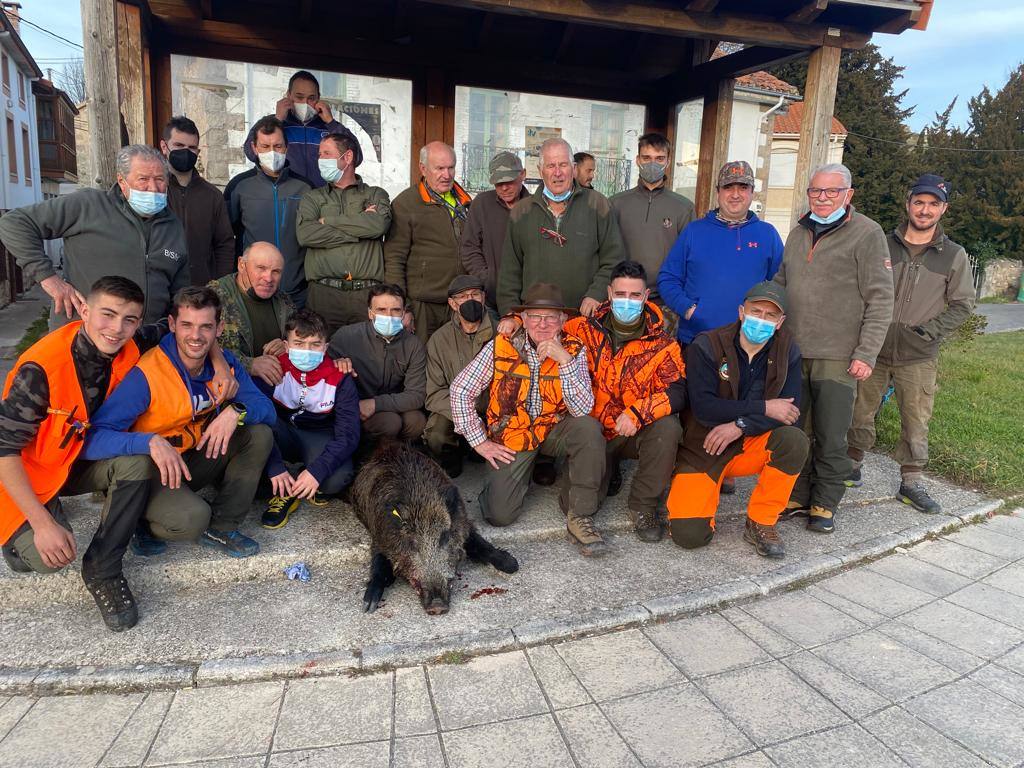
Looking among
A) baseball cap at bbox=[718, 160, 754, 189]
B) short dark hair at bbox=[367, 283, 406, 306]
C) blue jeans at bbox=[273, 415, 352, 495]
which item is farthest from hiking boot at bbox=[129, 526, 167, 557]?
baseball cap at bbox=[718, 160, 754, 189]

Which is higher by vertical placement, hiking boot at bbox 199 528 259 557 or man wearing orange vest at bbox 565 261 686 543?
man wearing orange vest at bbox 565 261 686 543

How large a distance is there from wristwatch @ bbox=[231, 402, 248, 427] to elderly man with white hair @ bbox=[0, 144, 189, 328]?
90 cm

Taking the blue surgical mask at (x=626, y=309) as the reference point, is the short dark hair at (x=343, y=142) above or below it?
above

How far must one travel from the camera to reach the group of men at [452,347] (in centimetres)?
318

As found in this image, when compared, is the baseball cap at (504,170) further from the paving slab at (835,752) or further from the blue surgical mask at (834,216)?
the paving slab at (835,752)

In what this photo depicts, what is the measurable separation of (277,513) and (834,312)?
3692 mm

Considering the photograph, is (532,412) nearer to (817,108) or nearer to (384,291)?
(384,291)

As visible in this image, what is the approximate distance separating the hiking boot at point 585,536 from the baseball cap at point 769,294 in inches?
64.6

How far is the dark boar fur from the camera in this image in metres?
3.37

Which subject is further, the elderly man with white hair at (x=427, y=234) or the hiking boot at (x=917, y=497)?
the elderly man with white hair at (x=427, y=234)

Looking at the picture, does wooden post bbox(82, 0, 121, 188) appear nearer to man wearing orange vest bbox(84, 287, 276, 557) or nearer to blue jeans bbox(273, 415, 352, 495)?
man wearing orange vest bbox(84, 287, 276, 557)

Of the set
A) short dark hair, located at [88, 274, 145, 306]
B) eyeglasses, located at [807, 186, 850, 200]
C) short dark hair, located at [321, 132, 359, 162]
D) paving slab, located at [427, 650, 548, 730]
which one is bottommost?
paving slab, located at [427, 650, 548, 730]

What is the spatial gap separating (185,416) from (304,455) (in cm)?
98

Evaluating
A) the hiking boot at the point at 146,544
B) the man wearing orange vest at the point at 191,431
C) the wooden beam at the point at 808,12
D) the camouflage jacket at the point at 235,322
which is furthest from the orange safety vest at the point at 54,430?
the wooden beam at the point at 808,12
